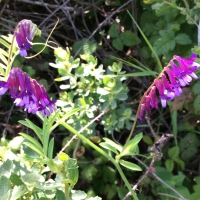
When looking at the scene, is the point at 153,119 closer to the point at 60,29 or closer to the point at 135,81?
the point at 135,81

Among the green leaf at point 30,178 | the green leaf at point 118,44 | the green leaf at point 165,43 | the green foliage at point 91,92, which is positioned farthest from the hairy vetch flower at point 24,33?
the green leaf at point 118,44

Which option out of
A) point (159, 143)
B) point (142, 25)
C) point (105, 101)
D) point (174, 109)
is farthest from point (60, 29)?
point (159, 143)

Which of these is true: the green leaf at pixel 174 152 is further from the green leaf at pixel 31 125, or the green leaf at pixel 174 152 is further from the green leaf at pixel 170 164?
the green leaf at pixel 31 125

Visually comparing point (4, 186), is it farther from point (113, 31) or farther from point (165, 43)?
point (113, 31)

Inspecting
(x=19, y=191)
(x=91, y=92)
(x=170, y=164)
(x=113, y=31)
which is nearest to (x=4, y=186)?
(x=19, y=191)

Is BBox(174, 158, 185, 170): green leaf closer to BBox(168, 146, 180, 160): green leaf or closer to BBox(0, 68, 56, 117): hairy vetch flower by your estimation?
BBox(168, 146, 180, 160): green leaf

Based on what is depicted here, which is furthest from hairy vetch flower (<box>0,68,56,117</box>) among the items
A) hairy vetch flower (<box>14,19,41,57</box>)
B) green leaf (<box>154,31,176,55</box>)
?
green leaf (<box>154,31,176,55</box>)
